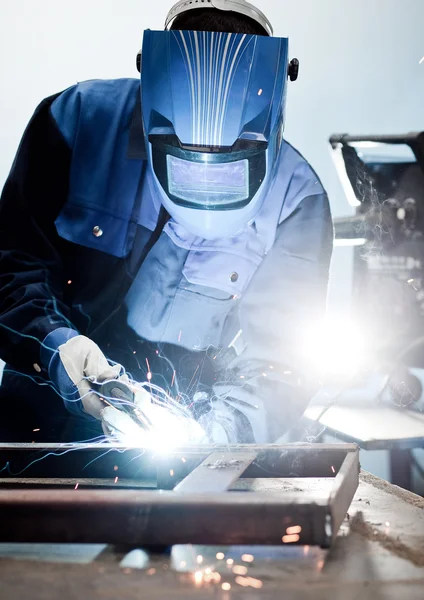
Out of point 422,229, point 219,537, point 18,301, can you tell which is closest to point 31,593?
point 219,537

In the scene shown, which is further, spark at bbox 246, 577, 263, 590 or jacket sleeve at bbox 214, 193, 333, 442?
jacket sleeve at bbox 214, 193, 333, 442

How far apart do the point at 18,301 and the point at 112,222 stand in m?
0.38

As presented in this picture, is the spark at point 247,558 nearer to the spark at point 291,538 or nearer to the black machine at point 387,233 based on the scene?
the spark at point 291,538

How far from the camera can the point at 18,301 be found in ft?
5.13

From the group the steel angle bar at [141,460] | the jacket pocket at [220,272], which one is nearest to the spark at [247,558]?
the steel angle bar at [141,460]

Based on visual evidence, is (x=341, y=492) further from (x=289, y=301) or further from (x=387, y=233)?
(x=387, y=233)

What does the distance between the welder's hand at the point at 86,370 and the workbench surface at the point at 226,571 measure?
653 millimetres

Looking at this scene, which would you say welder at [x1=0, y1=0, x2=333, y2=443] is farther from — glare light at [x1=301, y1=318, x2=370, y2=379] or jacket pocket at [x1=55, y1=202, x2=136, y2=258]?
glare light at [x1=301, y1=318, x2=370, y2=379]

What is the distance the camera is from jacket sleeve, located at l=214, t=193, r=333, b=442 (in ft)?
5.69

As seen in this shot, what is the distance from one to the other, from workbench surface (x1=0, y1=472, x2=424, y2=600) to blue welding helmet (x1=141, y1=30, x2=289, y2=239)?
0.92 m

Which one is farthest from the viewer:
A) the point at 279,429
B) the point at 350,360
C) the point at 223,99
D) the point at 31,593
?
the point at 350,360

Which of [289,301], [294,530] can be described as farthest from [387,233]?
[294,530]

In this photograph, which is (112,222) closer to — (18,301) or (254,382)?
(18,301)

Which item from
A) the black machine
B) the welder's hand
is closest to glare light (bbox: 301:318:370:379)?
the black machine
